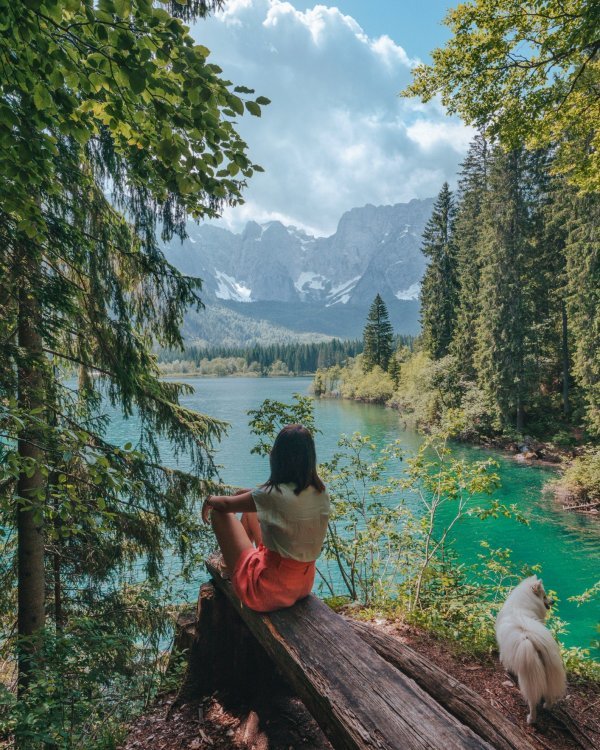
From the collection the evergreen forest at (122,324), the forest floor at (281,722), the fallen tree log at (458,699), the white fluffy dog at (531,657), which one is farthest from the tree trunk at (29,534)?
the white fluffy dog at (531,657)

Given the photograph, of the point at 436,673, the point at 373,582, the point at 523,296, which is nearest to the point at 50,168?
the point at 436,673

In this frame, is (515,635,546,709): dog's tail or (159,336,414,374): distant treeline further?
(159,336,414,374): distant treeline

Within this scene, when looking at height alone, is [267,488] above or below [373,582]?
above

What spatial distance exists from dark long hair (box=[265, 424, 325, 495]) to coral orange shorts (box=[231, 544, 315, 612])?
430mm

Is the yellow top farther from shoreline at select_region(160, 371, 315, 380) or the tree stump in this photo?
shoreline at select_region(160, 371, 315, 380)

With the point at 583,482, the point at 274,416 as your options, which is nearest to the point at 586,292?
the point at 583,482

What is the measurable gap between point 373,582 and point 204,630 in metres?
3.90

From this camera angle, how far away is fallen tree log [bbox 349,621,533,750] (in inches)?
92.7

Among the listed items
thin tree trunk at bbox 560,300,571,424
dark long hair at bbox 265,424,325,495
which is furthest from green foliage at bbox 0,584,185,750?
thin tree trunk at bbox 560,300,571,424

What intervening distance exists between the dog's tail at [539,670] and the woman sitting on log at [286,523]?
1723 mm

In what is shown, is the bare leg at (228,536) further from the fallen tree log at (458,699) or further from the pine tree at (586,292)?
the pine tree at (586,292)

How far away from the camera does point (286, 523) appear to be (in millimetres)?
2553

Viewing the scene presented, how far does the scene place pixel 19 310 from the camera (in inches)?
159

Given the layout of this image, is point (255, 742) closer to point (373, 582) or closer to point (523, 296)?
point (373, 582)
